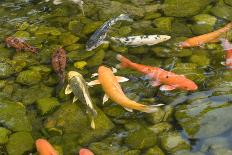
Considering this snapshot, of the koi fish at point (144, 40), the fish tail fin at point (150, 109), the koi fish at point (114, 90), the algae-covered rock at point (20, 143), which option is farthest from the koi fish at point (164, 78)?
the algae-covered rock at point (20, 143)

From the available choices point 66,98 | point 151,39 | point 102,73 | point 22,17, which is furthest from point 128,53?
point 22,17

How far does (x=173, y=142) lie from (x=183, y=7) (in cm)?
495

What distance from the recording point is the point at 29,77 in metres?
9.57

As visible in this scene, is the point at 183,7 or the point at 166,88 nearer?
the point at 166,88

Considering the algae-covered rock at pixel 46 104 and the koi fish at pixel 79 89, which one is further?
the algae-covered rock at pixel 46 104

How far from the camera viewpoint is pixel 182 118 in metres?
8.15

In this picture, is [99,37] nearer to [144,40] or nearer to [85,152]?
[144,40]

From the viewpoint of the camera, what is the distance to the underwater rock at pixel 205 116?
25.6 feet

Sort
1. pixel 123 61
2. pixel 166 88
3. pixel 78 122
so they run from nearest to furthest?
pixel 78 122
pixel 166 88
pixel 123 61

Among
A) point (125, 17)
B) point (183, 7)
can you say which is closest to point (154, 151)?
point (125, 17)

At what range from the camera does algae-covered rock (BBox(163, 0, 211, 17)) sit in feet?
37.2

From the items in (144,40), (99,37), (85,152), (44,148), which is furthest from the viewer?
(99,37)

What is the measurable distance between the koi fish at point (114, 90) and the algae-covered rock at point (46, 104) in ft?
2.63

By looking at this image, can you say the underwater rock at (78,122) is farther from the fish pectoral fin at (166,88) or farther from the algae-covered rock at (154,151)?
the fish pectoral fin at (166,88)
